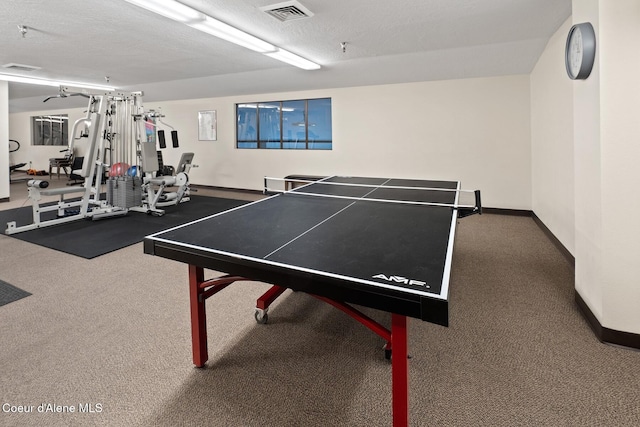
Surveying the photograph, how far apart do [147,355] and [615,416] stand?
238 cm

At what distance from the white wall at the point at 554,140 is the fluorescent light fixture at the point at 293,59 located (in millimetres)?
3142

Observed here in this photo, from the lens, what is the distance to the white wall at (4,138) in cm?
656

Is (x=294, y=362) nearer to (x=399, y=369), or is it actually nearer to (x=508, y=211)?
(x=399, y=369)

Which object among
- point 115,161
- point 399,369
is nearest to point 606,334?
point 399,369

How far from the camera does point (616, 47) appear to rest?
1924mm

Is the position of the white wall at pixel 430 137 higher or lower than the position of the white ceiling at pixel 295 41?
lower

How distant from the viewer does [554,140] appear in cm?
404

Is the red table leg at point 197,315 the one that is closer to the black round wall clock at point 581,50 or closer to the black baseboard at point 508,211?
the black round wall clock at point 581,50

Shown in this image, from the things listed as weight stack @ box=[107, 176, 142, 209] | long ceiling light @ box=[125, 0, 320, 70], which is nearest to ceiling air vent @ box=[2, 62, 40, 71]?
weight stack @ box=[107, 176, 142, 209]

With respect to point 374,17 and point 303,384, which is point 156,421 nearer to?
point 303,384

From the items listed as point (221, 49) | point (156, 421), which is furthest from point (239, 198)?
point (156, 421)

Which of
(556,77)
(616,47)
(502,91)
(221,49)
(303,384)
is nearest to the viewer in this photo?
(303,384)

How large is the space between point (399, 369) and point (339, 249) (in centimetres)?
54

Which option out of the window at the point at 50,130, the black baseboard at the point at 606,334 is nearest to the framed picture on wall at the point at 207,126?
the window at the point at 50,130
